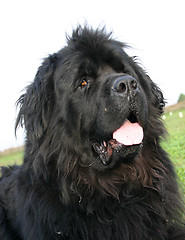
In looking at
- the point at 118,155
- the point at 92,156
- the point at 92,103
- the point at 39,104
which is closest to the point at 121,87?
the point at 92,103

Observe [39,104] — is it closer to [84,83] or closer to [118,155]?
A: [84,83]

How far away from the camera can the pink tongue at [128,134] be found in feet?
8.11

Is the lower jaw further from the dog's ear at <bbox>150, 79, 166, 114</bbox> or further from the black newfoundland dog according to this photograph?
the dog's ear at <bbox>150, 79, 166, 114</bbox>

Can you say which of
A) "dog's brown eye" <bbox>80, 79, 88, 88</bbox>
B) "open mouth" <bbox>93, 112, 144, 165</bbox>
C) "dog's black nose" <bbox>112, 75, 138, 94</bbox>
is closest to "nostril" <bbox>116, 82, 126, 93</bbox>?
"dog's black nose" <bbox>112, 75, 138, 94</bbox>

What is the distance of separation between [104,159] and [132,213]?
0.57 metres

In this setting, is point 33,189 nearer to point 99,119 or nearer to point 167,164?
point 99,119

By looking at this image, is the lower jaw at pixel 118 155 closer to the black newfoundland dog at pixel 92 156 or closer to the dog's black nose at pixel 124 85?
the black newfoundland dog at pixel 92 156

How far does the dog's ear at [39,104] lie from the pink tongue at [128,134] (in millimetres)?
781

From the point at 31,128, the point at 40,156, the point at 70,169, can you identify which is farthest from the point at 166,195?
the point at 31,128

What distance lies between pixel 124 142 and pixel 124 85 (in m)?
0.50

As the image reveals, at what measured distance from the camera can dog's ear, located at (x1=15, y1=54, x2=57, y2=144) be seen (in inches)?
111

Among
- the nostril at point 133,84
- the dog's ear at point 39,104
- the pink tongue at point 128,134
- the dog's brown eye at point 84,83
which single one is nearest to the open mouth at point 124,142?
the pink tongue at point 128,134

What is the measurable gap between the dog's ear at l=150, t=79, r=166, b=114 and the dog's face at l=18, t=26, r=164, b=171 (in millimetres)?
81

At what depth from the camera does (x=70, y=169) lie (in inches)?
106
